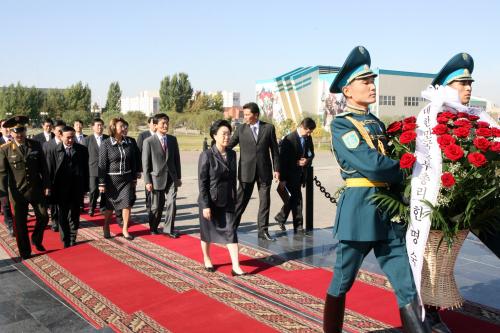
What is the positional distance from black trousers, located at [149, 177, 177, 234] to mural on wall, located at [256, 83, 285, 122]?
49896mm

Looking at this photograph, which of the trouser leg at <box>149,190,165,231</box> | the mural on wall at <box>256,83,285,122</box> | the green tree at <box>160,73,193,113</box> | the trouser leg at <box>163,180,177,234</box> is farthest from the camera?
the green tree at <box>160,73,193,113</box>

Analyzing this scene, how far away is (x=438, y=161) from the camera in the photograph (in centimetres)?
278

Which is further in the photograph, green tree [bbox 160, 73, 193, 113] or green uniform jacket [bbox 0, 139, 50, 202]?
green tree [bbox 160, 73, 193, 113]

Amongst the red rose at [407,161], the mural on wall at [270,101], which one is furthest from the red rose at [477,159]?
the mural on wall at [270,101]

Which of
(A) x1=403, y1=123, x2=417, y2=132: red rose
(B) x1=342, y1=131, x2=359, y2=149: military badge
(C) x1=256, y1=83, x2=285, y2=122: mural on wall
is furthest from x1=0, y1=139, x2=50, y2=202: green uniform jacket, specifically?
(C) x1=256, y1=83, x2=285, y2=122: mural on wall

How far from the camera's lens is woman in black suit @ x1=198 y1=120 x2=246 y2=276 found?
4.89 m

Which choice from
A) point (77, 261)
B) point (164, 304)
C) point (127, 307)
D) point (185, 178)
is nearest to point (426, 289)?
point (164, 304)

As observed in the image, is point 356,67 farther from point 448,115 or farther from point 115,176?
point 115,176

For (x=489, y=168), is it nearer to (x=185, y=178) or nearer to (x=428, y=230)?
(x=428, y=230)

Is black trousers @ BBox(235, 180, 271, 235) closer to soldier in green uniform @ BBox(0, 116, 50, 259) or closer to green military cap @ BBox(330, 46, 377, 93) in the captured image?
soldier in green uniform @ BBox(0, 116, 50, 259)

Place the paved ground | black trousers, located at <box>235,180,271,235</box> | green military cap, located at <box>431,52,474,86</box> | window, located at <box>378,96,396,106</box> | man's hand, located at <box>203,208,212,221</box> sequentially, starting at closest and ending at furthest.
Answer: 1. green military cap, located at <box>431,52,474,86</box>
2. the paved ground
3. man's hand, located at <box>203,208,212,221</box>
4. black trousers, located at <box>235,180,271,235</box>
5. window, located at <box>378,96,396,106</box>

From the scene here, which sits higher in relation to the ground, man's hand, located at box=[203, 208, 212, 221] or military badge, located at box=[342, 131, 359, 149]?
military badge, located at box=[342, 131, 359, 149]

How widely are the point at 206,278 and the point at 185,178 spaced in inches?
382

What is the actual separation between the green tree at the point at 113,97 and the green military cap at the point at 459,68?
7270 centimetres
